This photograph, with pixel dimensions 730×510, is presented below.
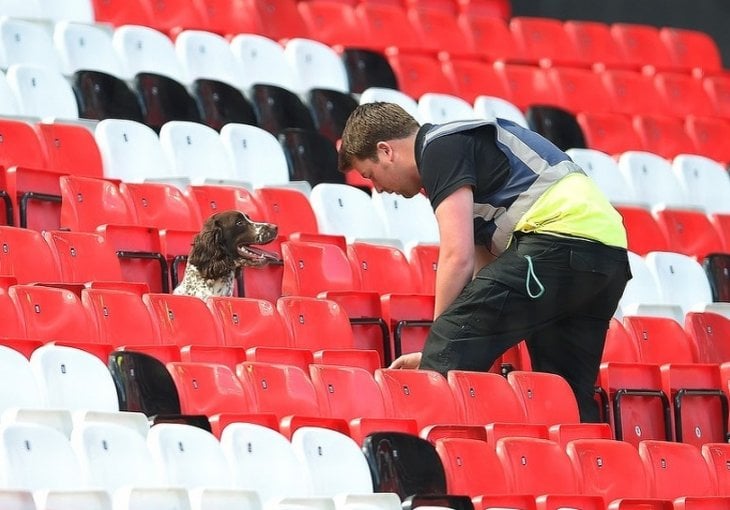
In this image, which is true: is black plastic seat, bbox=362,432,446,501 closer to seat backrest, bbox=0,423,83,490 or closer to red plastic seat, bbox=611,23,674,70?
seat backrest, bbox=0,423,83,490

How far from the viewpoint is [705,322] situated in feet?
19.8

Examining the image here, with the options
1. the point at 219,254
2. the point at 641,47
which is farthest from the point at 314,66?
the point at 219,254

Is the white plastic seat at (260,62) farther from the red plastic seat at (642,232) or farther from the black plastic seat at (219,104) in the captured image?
the red plastic seat at (642,232)

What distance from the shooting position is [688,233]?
292 inches

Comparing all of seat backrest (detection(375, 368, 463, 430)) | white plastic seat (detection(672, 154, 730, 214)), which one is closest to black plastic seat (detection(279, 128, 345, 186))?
white plastic seat (detection(672, 154, 730, 214))

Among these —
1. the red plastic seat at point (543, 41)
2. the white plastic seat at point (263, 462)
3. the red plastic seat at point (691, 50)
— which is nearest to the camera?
the white plastic seat at point (263, 462)

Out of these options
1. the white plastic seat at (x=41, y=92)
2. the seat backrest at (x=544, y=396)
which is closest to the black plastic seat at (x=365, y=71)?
the white plastic seat at (x=41, y=92)

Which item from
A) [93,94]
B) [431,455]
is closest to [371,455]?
[431,455]

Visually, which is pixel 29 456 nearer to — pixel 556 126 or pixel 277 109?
pixel 277 109

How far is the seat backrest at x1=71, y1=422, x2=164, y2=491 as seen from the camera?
145 inches

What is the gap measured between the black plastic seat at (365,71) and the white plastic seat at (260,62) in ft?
1.35

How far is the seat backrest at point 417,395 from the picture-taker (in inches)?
178

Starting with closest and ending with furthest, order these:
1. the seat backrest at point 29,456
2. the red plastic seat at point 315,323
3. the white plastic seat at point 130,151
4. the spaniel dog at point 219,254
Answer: the seat backrest at point 29,456 → the red plastic seat at point 315,323 → the spaniel dog at point 219,254 → the white plastic seat at point 130,151

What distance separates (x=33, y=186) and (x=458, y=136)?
200 centimetres
